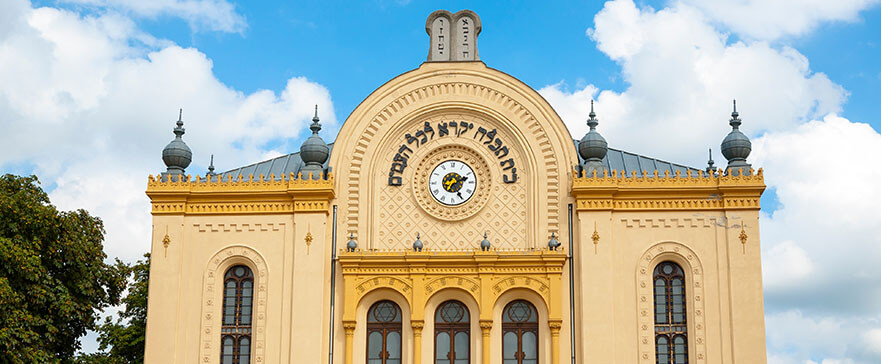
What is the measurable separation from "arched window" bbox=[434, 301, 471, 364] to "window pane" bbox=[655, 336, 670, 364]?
5.77 metres

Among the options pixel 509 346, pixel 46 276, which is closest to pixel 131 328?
pixel 46 276

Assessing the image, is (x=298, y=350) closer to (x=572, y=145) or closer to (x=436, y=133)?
(x=436, y=133)

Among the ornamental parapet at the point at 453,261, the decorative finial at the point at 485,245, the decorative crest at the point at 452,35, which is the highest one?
the decorative crest at the point at 452,35

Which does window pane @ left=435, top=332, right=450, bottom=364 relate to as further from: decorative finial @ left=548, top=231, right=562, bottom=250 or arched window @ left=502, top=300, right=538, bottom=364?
decorative finial @ left=548, top=231, right=562, bottom=250

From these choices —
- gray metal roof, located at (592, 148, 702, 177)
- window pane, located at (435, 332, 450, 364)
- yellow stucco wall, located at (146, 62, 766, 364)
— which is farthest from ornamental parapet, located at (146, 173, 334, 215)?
gray metal roof, located at (592, 148, 702, 177)

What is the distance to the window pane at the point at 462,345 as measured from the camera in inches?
1390

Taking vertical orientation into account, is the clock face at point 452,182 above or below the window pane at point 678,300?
above

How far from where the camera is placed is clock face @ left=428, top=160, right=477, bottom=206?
36.9 metres

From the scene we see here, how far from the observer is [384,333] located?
35.8 meters

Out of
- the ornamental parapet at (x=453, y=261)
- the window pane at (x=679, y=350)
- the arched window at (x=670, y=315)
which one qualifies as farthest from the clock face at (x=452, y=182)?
the window pane at (x=679, y=350)

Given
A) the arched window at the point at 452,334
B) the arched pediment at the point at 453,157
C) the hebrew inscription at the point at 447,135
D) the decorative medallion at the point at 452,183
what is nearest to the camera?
the arched window at the point at 452,334

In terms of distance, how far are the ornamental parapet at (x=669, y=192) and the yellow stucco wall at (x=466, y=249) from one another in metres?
0.04

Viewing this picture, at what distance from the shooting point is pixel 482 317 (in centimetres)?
3497

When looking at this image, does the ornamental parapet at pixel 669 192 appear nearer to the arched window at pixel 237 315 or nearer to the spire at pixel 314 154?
the spire at pixel 314 154
